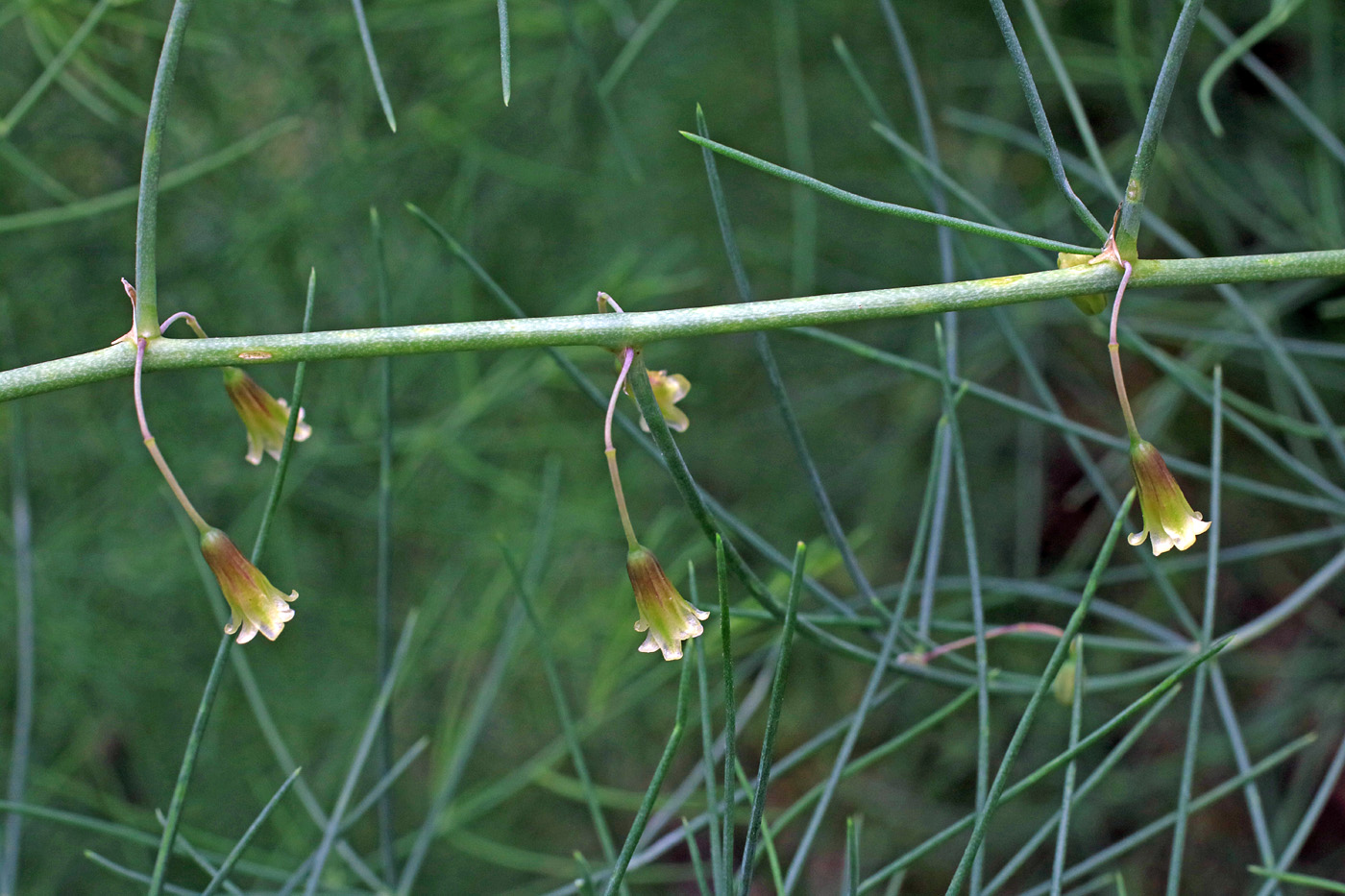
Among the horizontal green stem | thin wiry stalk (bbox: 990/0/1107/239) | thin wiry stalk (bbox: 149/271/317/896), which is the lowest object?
thin wiry stalk (bbox: 149/271/317/896)

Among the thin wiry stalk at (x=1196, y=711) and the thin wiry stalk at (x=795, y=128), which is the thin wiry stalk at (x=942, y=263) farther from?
the thin wiry stalk at (x=795, y=128)

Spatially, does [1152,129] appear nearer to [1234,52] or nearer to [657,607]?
[657,607]

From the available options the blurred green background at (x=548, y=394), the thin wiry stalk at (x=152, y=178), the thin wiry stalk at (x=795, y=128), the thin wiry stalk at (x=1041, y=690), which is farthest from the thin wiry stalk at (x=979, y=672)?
the blurred green background at (x=548, y=394)

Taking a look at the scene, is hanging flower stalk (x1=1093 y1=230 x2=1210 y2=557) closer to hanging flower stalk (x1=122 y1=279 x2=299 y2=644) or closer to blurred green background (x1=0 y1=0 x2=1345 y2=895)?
hanging flower stalk (x1=122 y1=279 x2=299 y2=644)

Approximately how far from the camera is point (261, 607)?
0.44 metres

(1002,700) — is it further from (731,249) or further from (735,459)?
(731,249)

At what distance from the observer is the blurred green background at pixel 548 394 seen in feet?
4.33

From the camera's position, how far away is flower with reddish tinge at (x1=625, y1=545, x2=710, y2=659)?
425 mm

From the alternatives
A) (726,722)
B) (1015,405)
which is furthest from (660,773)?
(1015,405)

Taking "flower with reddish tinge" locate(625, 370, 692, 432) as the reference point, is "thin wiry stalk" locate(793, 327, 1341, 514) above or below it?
below

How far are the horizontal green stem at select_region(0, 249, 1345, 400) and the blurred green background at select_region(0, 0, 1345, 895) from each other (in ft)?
2.76

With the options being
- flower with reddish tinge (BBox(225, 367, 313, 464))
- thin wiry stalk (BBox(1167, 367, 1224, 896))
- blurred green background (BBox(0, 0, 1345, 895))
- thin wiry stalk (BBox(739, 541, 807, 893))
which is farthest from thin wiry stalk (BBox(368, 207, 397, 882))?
blurred green background (BBox(0, 0, 1345, 895))

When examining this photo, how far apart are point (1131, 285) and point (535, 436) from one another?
1125mm

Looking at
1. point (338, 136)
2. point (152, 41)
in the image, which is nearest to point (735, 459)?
point (338, 136)
